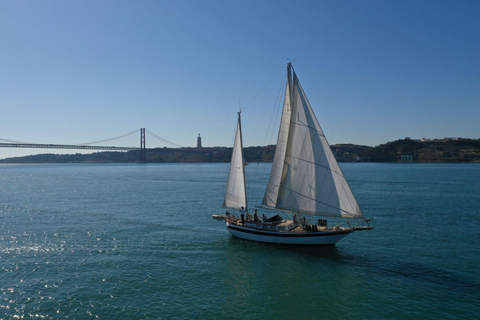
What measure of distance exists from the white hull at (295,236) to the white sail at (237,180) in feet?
9.79

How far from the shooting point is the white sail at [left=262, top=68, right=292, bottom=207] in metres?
24.8

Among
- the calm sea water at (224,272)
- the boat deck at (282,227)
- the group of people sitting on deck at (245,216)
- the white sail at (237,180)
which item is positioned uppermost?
the white sail at (237,180)

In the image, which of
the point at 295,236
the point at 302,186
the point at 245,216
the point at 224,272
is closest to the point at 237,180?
the point at 245,216

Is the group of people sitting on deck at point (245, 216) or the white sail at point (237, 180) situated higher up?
the white sail at point (237, 180)

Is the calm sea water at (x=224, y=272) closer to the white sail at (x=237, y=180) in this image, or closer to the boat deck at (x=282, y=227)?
the boat deck at (x=282, y=227)

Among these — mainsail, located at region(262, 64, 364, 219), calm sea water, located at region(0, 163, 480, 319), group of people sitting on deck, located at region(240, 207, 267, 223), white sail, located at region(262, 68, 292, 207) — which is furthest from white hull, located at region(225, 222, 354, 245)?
white sail, located at region(262, 68, 292, 207)

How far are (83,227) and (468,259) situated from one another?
111ft

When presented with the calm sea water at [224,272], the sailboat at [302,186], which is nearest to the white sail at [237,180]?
the sailboat at [302,186]

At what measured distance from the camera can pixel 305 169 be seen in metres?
24.2

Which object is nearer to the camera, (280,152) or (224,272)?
(224,272)

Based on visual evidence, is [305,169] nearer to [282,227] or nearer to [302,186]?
[302,186]

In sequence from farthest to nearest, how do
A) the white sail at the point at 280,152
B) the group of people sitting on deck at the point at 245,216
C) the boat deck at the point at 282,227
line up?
the group of people sitting on deck at the point at 245,216 → the white sail at the point at 280,152 → the boat deck at the point at 282,227

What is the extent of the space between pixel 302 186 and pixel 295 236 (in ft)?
12.9

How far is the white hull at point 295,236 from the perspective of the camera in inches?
941
